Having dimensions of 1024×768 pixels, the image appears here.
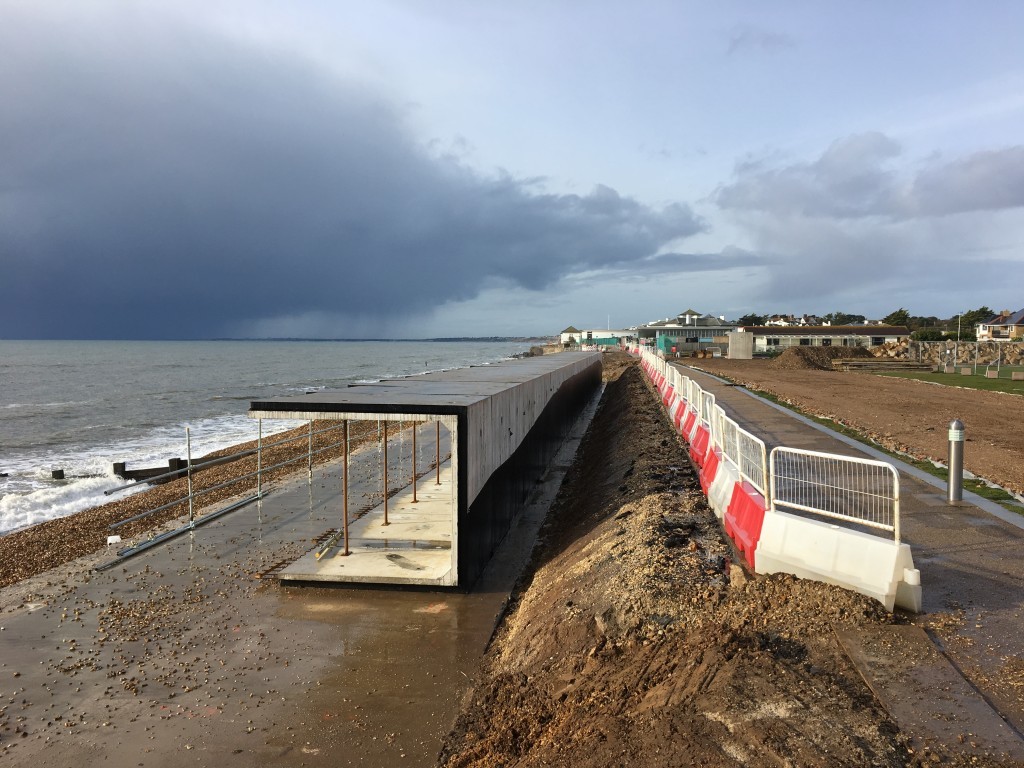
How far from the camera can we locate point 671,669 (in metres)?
5.19

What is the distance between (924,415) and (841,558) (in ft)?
55.7

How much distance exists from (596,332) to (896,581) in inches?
6900

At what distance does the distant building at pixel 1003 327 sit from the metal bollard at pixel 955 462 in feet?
345

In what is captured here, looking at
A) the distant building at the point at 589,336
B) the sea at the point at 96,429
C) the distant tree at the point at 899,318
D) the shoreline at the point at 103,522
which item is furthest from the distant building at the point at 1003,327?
the shoreline at the point at 103,522

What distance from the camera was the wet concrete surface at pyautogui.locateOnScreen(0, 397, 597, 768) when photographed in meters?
5.59

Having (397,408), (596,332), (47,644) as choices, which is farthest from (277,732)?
(596,332)

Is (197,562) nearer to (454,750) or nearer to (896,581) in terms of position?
(454,750)

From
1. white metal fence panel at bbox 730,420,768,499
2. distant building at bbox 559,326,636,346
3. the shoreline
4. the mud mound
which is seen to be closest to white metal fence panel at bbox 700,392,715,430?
white metal fence panel at bbox 730,420,768,499

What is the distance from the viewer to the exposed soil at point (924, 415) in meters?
13.1

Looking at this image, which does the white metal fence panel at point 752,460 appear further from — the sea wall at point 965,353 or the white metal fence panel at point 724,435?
the sea wall at point 965,353

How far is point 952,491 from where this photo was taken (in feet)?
31.1

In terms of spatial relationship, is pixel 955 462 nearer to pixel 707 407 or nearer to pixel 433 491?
pixel 707 407

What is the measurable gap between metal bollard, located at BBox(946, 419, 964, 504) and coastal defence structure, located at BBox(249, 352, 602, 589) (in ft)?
22.2

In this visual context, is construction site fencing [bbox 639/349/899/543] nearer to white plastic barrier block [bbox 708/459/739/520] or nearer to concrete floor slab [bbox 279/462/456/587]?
white plastic barrier block [bbox 708/459/739/520]
